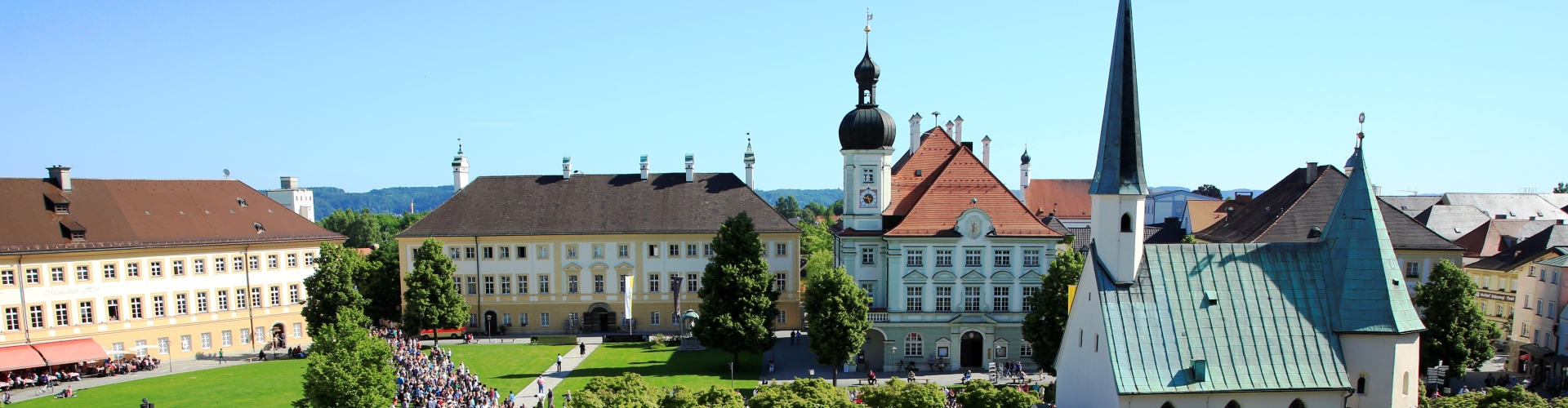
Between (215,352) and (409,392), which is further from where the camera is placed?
(215,352)

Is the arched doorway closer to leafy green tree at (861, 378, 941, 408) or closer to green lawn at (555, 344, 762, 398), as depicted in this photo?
green lawn at (555, 344, 762, 398)

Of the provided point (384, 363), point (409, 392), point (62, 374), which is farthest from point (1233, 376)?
point (62, 374)

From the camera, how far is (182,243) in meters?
49.9

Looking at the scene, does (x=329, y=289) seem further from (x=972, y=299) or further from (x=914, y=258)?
(x=972, y=299)

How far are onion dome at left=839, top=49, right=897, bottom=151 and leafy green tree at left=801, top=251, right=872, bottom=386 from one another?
8258 millimetres

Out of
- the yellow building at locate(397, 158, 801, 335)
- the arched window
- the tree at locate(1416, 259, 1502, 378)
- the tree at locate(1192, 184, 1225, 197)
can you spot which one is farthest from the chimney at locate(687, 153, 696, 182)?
the tree at locate(1192, 184, 1225, 197)

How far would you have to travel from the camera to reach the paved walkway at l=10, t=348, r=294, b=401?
132ft

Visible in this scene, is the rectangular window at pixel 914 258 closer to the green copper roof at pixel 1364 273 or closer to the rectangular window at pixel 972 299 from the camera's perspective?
the rectangular window at pixel 972 299

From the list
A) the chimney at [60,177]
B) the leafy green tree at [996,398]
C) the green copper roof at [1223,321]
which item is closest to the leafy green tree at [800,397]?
the leafy green tree at [996,398]

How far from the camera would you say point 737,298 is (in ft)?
143

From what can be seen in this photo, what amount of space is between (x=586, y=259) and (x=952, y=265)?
25402 millimetres

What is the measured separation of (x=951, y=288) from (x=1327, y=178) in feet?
78.8

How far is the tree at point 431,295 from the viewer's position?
4969 cm

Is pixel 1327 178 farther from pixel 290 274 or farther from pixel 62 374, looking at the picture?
pixel 62 374
